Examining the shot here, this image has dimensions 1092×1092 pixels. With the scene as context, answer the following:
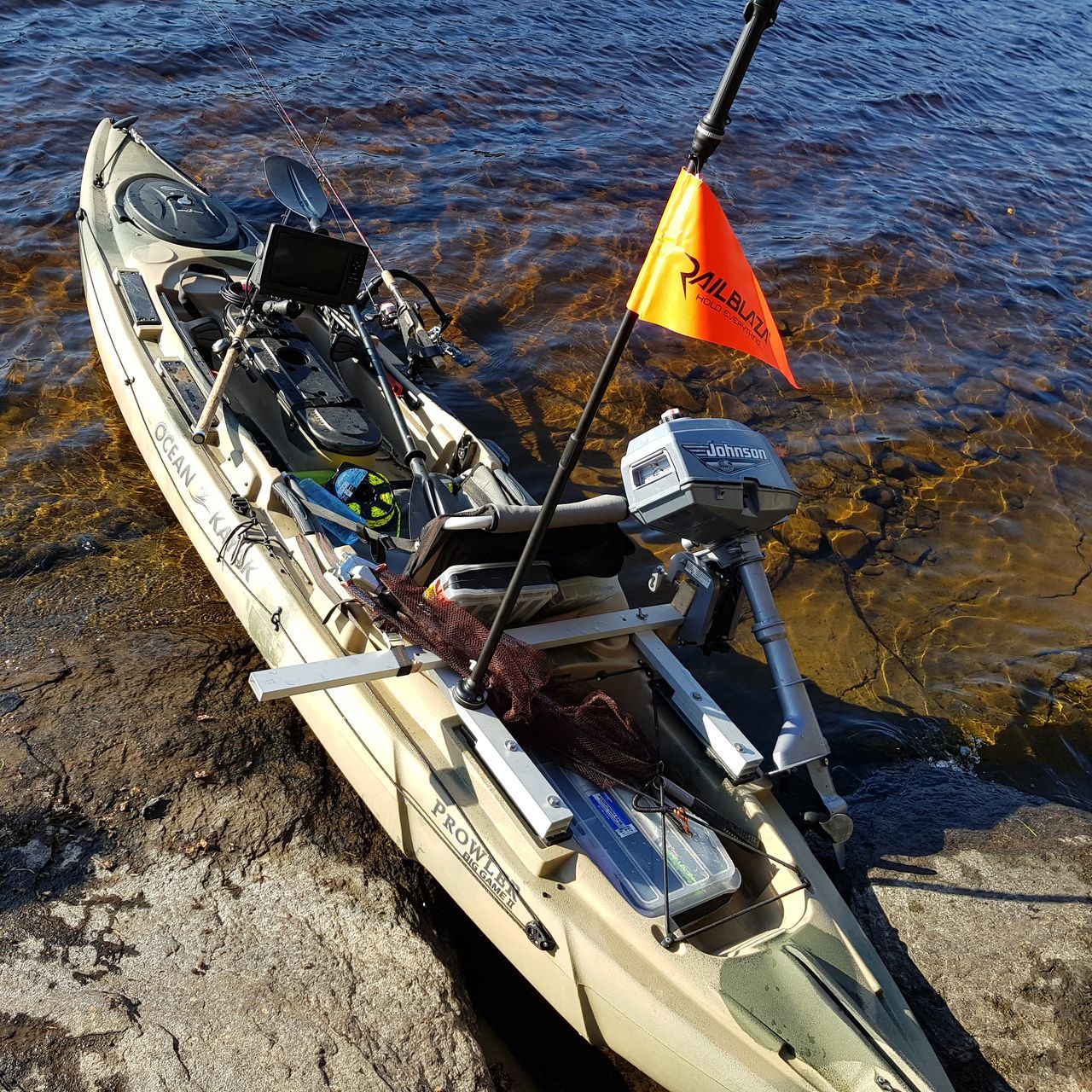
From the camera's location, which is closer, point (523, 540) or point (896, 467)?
point (523, 540)

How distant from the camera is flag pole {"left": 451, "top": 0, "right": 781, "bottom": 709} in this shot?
2.47 m

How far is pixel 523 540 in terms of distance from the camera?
14.4 feet

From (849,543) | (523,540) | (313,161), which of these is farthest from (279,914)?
(313,161)

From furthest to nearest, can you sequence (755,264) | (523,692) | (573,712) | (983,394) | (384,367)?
(755,264), (983,394), (384,367), (573,712), (523,692)

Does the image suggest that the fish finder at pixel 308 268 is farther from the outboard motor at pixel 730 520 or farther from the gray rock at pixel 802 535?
the gray rock at pixel 802 535

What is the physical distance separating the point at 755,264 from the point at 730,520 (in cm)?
674

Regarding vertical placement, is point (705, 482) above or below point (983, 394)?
above

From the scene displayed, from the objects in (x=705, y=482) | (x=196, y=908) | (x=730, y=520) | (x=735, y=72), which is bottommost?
→ (x=196, y=908)

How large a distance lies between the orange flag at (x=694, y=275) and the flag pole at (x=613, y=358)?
7 centimetres

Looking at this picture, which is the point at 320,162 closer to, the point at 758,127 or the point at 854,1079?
the point at 758,127

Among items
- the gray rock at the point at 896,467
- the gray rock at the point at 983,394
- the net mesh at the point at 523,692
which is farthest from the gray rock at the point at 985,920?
the gray rock at the point at 983,394

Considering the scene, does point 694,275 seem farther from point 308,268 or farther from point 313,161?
point 313,161

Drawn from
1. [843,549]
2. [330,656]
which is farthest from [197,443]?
[843,549]

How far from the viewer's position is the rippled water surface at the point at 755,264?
6219 millimetres
